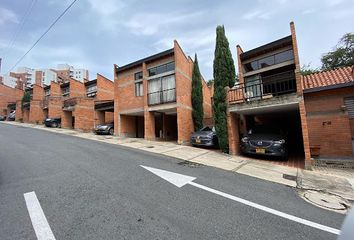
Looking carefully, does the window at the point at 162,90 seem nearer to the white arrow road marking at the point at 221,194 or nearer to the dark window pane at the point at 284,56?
the dark window pane at the point at 284,56

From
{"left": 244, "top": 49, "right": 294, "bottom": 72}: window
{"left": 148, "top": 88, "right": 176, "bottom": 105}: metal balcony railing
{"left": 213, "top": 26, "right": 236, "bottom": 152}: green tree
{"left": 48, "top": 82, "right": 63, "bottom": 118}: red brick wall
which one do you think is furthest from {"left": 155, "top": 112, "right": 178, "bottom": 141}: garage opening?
{"left": 48, "top": 82, "right": 63, "bottom": 118}: red brick wall

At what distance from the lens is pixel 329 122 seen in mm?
9102

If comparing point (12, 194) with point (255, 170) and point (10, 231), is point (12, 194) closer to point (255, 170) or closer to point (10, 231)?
point (10, 231)

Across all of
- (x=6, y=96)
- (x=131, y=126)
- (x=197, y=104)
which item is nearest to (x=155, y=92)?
(x=197, y=104)

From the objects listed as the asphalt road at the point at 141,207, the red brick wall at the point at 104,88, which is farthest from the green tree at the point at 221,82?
the red brick wall at the point at 104,88

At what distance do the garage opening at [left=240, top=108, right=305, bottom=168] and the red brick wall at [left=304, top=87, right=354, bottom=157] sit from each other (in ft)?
3.09

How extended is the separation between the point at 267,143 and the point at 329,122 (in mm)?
3754

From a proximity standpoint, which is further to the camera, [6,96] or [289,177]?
[6,96]

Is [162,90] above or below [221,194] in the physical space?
above

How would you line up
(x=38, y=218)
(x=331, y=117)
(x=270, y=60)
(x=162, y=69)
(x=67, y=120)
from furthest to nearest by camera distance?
(x=67, y=120)
(x=162, y=69)
(x=270, y=60)
(x=331, y=117)
(x=38, y=218)

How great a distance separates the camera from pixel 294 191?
485 centimetres

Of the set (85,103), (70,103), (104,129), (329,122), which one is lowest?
(329,122)

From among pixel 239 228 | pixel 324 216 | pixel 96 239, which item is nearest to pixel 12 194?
pixel 96 239

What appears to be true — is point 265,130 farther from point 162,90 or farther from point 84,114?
point 84,114
